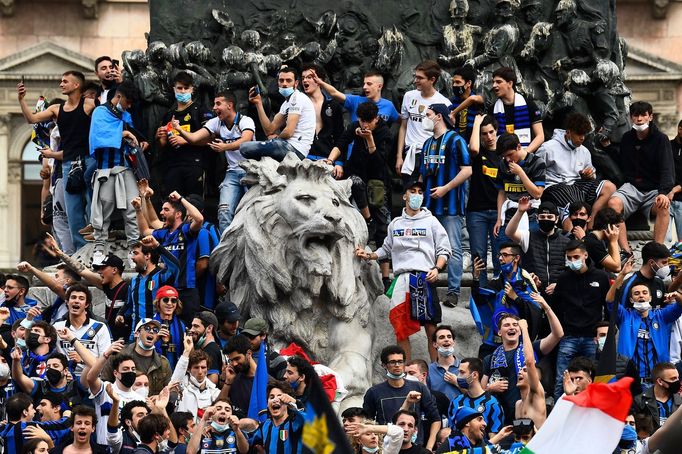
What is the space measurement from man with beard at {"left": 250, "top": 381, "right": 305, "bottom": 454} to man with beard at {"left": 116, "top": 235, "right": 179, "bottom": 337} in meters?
3.55

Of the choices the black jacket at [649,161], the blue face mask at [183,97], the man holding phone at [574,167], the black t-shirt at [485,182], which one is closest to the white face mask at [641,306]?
the black t-shirt at [485,182]

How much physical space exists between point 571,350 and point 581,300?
1.52ft

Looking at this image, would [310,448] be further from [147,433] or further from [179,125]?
[179,125]

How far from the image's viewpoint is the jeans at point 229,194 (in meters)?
27.6

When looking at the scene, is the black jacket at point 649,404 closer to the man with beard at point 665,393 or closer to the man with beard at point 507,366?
the man with beard at point 665,393

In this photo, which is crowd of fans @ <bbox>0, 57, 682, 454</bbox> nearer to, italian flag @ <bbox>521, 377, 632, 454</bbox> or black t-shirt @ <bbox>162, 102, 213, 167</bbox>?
black t-shirt @ <bbox>162, 102, 213, 167</bbox>

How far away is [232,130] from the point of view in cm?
2803

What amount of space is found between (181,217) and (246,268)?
754 millimetres

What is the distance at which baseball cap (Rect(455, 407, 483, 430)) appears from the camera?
22.7 metres

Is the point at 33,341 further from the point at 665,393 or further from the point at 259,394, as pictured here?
the point at 665,393

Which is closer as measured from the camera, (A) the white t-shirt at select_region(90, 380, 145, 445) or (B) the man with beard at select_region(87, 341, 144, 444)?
(A) the white t-shirt at select_region(90, 380, 145, 445)

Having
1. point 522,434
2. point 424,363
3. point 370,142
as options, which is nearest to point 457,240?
point 370,142

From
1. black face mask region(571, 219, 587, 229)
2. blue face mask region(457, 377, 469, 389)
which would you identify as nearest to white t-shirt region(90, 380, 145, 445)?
blue face mask region(457, 377, 469, 389)

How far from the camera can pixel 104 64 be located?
→ 2823 centimetres
